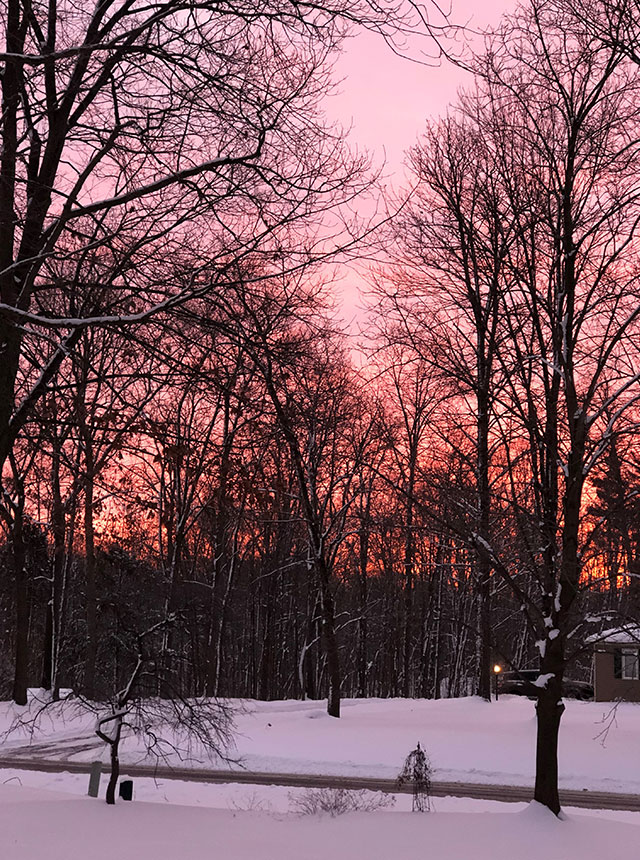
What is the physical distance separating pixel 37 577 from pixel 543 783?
22.9m

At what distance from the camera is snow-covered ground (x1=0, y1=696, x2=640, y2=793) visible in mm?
18094

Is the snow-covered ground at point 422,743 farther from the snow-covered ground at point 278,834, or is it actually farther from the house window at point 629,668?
the house window at point 629,668

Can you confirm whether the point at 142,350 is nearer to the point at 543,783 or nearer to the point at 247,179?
the point at 247,179

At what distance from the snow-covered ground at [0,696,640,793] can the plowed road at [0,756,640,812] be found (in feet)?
1.49

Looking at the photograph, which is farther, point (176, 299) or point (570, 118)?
point (570, 118)

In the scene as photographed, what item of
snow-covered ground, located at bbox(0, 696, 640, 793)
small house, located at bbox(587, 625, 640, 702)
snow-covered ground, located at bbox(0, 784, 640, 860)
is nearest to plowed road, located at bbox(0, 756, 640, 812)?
snow-covered ground, located at bbox(0, 696, 640, 793)

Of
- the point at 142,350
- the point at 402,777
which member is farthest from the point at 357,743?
the point at 142,350

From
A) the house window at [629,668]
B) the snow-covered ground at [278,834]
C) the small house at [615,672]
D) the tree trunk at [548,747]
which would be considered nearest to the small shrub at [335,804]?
the snow-covered ground at [278,834]

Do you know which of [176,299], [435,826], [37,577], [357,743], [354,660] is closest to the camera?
[176,299]

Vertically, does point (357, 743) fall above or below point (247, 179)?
below

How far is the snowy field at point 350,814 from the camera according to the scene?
8617 millimetres

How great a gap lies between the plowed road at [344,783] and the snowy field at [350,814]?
657 mm

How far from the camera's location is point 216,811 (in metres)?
10.8

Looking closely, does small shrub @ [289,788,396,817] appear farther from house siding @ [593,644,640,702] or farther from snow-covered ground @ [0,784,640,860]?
house siding @ [593,644,640,702]
